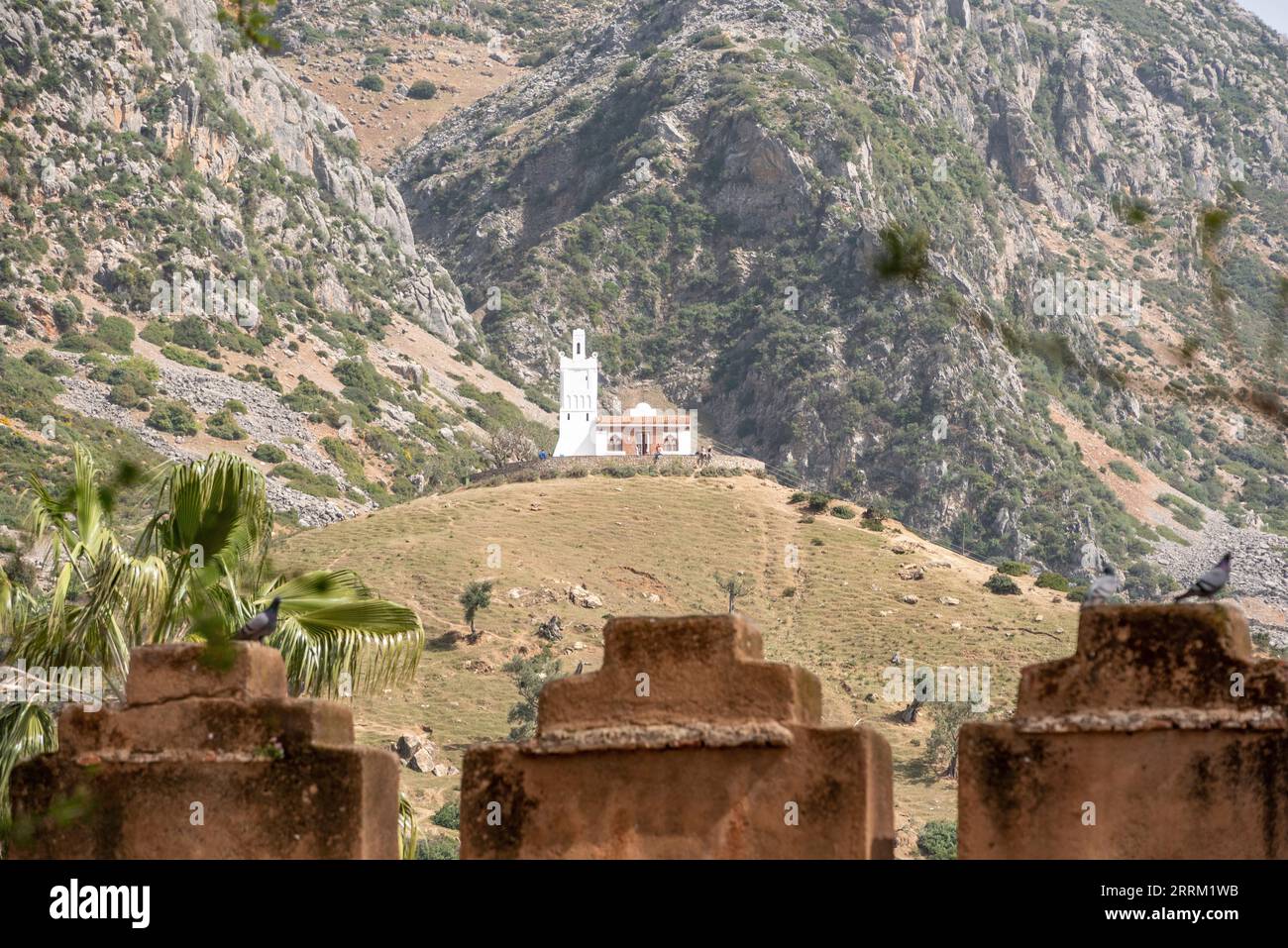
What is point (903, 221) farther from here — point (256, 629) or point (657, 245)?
point (256, 629)

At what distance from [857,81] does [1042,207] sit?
2154 centimetres

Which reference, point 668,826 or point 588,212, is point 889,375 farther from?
point 668,826

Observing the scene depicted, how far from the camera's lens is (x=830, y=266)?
469 ft

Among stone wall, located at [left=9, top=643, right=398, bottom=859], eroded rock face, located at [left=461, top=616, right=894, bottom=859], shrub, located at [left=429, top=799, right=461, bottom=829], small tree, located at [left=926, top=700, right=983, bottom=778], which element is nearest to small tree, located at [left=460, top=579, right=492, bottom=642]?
small tree, located at [left=926, top=700, right=983, bottom=778]

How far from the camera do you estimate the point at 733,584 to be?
7881 cm

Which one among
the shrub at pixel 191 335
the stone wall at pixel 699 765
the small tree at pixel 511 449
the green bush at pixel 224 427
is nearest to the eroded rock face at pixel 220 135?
the shrub at pixel 191 335

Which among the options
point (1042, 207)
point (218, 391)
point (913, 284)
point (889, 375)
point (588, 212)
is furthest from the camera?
point (1042, 207)

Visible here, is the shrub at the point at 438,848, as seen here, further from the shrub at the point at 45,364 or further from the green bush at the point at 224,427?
the shrub at the point at 45,364

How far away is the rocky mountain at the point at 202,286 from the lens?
101812mm

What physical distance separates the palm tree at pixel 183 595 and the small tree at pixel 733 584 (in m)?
63.9

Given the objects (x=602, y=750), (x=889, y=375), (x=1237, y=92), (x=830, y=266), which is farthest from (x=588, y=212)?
(x=602, y=750)

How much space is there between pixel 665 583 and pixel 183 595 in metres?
66.1

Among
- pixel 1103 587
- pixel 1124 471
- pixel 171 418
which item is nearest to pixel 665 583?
pixel 171 418

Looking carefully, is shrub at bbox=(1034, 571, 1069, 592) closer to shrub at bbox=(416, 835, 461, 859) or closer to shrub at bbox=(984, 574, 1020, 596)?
shrub at bbox=(984, 574, 1020, 596)
